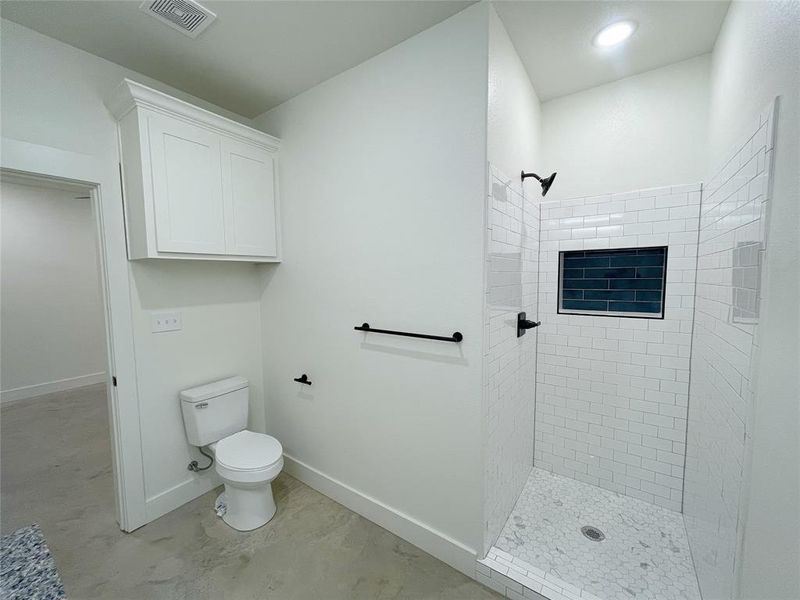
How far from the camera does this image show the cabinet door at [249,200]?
1.98 m

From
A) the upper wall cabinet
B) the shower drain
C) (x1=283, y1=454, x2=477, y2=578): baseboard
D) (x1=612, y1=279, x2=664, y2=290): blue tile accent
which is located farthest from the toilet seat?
(x1=612, y1=279, x2=664, y2=290): blue tile accent

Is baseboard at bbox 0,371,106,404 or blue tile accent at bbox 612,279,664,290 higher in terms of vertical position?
blue tile accent at bbox 612,279,664,290

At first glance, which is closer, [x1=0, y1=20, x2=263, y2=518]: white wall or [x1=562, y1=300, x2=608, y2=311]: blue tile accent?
[x1=0, y1=20, x2=263, y2=518]: white wall

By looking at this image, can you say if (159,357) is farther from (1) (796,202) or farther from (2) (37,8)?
(1) (796,202)

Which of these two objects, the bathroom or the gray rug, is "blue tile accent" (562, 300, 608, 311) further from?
the gray rug

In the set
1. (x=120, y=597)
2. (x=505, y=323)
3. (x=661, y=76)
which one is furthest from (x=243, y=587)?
(x=661, y=76)

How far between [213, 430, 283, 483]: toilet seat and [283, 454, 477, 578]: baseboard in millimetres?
424

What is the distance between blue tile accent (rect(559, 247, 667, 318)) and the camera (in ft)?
6.41

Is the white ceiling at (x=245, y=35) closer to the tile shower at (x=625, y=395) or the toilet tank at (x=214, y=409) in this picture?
the tile shower at (x=625, y=395)

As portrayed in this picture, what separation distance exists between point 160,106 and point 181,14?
0.44 metres

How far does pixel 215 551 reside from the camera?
67.9 inches

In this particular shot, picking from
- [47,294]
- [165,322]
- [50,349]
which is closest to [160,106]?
[165,322]

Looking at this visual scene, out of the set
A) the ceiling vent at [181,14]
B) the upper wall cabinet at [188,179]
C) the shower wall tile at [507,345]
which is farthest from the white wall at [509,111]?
the upper wall cabinet at [188,179]

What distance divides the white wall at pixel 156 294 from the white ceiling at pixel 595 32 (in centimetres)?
202
